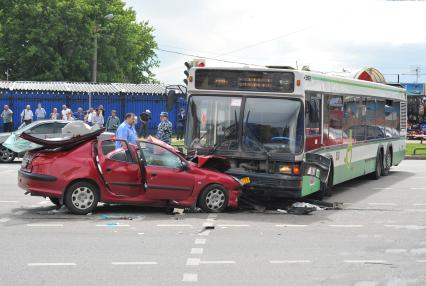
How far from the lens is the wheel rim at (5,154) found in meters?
23.9

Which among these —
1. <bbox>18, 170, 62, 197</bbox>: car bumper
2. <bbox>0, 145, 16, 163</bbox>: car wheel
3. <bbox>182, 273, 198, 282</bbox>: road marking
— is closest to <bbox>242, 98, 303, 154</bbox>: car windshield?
<bbox>18, 170, 62, 197</bbox>: car bumper

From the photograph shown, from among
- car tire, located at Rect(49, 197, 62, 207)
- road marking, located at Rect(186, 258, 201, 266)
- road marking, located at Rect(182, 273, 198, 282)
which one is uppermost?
car tire, located at Rect(49, 197, 62, 207)

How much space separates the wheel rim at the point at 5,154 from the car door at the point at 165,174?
12.6m

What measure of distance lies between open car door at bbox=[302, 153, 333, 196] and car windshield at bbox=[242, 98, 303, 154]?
1.50 feet

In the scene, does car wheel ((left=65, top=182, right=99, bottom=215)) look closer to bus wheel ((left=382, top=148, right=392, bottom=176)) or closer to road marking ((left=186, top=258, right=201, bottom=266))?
road marking ((left=186, top=258, right=201, bottom=266))

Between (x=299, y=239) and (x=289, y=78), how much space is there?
372 cm

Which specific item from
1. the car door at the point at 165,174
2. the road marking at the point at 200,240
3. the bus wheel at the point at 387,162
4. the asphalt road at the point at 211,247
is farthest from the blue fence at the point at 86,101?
the road marking at the point at 200,240

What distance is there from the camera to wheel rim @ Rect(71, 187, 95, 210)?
39.4ft

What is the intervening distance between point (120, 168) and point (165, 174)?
0.76m

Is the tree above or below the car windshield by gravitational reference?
above

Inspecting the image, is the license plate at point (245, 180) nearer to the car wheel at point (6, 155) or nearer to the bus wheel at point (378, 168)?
the bus wheel at point (378, 168)

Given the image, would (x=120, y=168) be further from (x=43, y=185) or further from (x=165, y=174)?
(x=43, y=185)

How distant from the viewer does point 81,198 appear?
12047mm

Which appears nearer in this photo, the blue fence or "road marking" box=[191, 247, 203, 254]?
"road marking" box=[191, 247, 203, 254]
